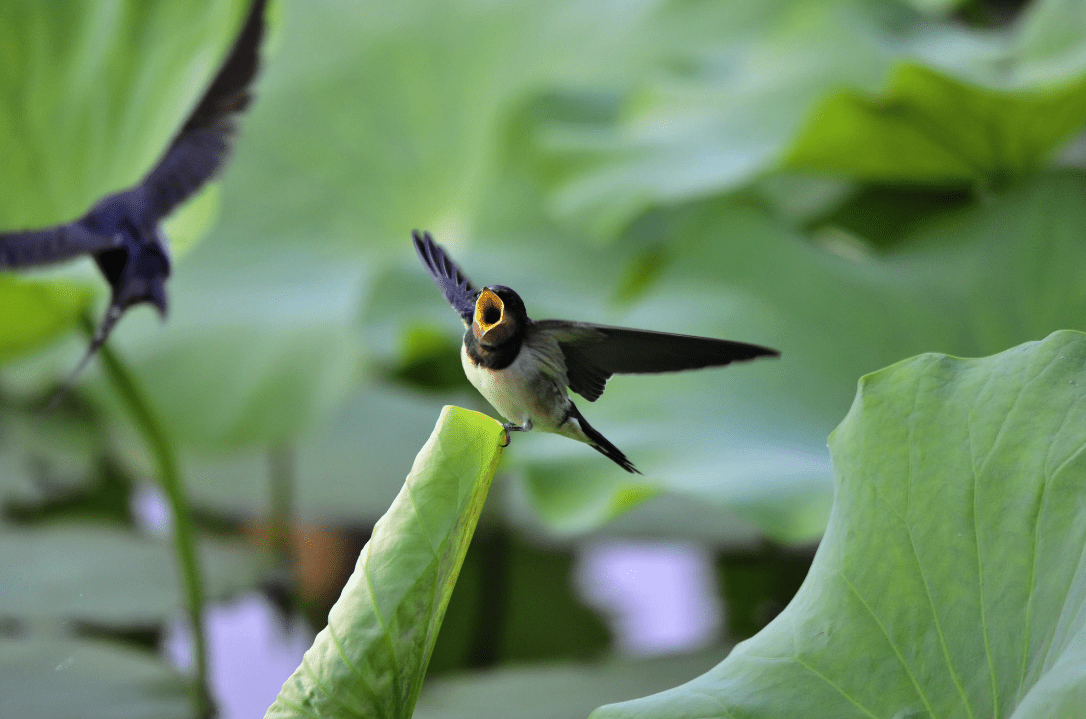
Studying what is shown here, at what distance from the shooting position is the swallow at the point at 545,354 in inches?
12.7

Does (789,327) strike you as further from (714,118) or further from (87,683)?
(87,683)

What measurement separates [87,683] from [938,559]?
85cm

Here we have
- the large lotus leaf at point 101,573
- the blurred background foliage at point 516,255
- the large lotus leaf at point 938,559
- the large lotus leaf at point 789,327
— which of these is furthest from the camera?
the large lotus leaf at point 101,573

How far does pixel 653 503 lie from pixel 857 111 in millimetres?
651

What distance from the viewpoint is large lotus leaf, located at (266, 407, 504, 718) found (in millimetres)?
401

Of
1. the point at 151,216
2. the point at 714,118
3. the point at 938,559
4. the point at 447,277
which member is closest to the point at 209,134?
the point at 151,216

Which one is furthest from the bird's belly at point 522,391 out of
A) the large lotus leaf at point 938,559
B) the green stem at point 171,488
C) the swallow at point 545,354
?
the green stem at point 171,488

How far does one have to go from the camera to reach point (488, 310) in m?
0.32

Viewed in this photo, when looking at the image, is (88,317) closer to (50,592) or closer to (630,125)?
(50,592)

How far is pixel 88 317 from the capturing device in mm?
867

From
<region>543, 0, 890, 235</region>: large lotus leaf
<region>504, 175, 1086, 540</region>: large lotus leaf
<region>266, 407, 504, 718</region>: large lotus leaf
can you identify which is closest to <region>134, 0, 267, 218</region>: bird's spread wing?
<region>266, 407, 504, 718</region>: large lotus leaf

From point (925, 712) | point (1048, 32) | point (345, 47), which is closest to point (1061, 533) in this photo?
point (925, 712)

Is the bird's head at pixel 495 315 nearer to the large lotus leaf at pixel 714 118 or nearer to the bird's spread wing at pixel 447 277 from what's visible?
the bird's spread wing at pixel 447 277

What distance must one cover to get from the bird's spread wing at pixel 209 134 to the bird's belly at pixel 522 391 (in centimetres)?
30
